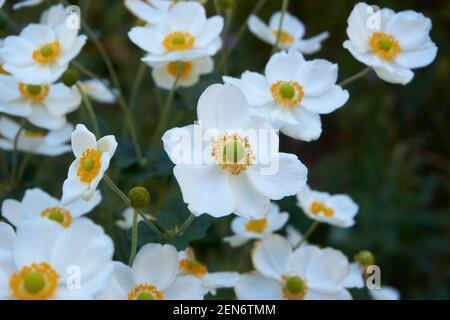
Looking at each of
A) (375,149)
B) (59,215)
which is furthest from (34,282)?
(375,149)

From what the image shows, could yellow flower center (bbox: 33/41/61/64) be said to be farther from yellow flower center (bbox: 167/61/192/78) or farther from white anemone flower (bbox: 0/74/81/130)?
yellow flower center (bbox: 167/61/192/78)

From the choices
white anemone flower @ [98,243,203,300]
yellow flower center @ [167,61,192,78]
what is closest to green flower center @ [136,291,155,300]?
white anemone flower @ [98,243,203,300]

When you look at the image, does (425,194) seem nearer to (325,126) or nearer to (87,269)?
(325,126)

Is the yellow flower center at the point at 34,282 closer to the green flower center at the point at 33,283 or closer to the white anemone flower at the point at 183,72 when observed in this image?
the green flower center at the point at 33,283

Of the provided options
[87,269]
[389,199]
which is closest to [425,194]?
[389,199]

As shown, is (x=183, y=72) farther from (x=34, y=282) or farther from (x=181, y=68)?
(x=34, y=282)

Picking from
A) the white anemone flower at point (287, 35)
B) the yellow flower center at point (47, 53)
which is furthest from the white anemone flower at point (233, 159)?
the white anemone flower at point (287, 35)
